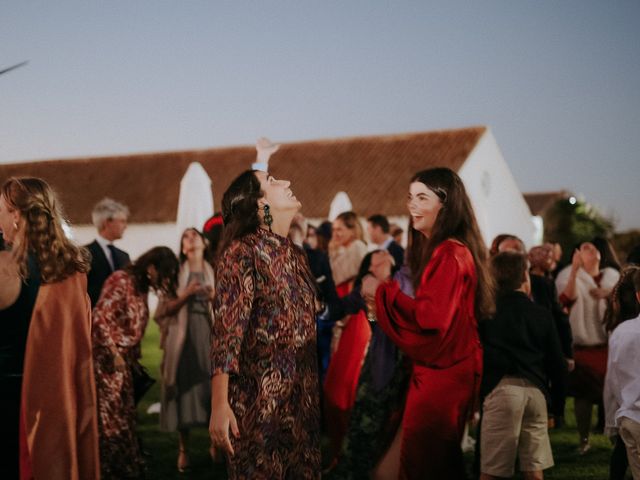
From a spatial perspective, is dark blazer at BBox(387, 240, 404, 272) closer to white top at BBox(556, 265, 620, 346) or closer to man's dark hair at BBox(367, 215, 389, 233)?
man's dark hair at BBox(367, 215, 389, 233)

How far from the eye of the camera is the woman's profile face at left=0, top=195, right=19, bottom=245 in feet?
12.1

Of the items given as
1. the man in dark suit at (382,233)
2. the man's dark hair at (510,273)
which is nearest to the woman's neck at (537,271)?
the man in dark suit at (382,233)

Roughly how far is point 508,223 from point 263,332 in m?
34.1

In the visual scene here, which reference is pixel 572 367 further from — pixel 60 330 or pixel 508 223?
pixel 508 223

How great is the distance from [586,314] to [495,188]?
92.5 ft

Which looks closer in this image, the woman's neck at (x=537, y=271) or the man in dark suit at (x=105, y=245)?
the man in dark suit at (x=105, y=245)

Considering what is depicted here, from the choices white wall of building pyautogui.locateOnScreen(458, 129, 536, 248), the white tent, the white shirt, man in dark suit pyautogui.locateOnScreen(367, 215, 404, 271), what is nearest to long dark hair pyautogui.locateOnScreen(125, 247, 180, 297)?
the white shirt

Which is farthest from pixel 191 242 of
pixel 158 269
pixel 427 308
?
pixel 427 308

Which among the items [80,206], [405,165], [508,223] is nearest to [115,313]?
[405,165]

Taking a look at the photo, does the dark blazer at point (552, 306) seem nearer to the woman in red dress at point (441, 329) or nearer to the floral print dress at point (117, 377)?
the woman in red dress at point (441, 329)

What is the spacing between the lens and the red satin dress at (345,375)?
6.78 metres

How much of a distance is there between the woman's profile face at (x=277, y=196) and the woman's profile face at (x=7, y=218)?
1309mm

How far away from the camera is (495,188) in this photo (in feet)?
115

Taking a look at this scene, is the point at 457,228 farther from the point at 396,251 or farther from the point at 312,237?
the point at 312,237
